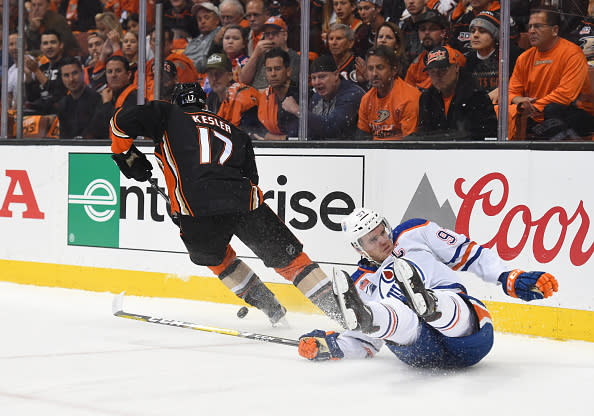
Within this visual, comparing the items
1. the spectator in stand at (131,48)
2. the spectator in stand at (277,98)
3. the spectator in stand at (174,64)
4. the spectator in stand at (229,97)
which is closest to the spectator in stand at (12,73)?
the spectator in stand at (131,48)

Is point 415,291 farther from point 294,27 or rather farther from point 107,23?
point 107,23

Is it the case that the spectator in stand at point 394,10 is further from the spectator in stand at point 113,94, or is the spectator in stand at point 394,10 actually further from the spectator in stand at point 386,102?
the spectator in stand at point 113,94

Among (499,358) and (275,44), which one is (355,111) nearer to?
(275,44)

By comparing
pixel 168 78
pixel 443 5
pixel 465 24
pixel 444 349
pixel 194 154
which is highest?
pixel 443 5

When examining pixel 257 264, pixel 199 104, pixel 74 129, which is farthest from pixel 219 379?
pixel 74 129

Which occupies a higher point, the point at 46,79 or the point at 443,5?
the point at 443,5

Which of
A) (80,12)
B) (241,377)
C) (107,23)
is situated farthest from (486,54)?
(80,12)

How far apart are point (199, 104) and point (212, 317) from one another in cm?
121

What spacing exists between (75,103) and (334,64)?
196 cm

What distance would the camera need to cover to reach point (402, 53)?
440 cm

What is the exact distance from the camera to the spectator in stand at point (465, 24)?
4105mm

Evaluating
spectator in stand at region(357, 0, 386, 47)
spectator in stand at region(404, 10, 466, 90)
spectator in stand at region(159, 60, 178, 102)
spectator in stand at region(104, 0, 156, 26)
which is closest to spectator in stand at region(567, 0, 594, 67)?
spectator in stand at region(404, 10, 466, 90)

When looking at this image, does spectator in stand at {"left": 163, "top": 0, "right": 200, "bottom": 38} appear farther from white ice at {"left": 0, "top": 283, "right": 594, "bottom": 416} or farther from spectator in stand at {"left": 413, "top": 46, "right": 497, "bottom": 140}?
white ice at {"left": 0, "top": 283, "right": 594, "bottom": 416}

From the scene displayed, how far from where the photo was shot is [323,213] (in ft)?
14.7
